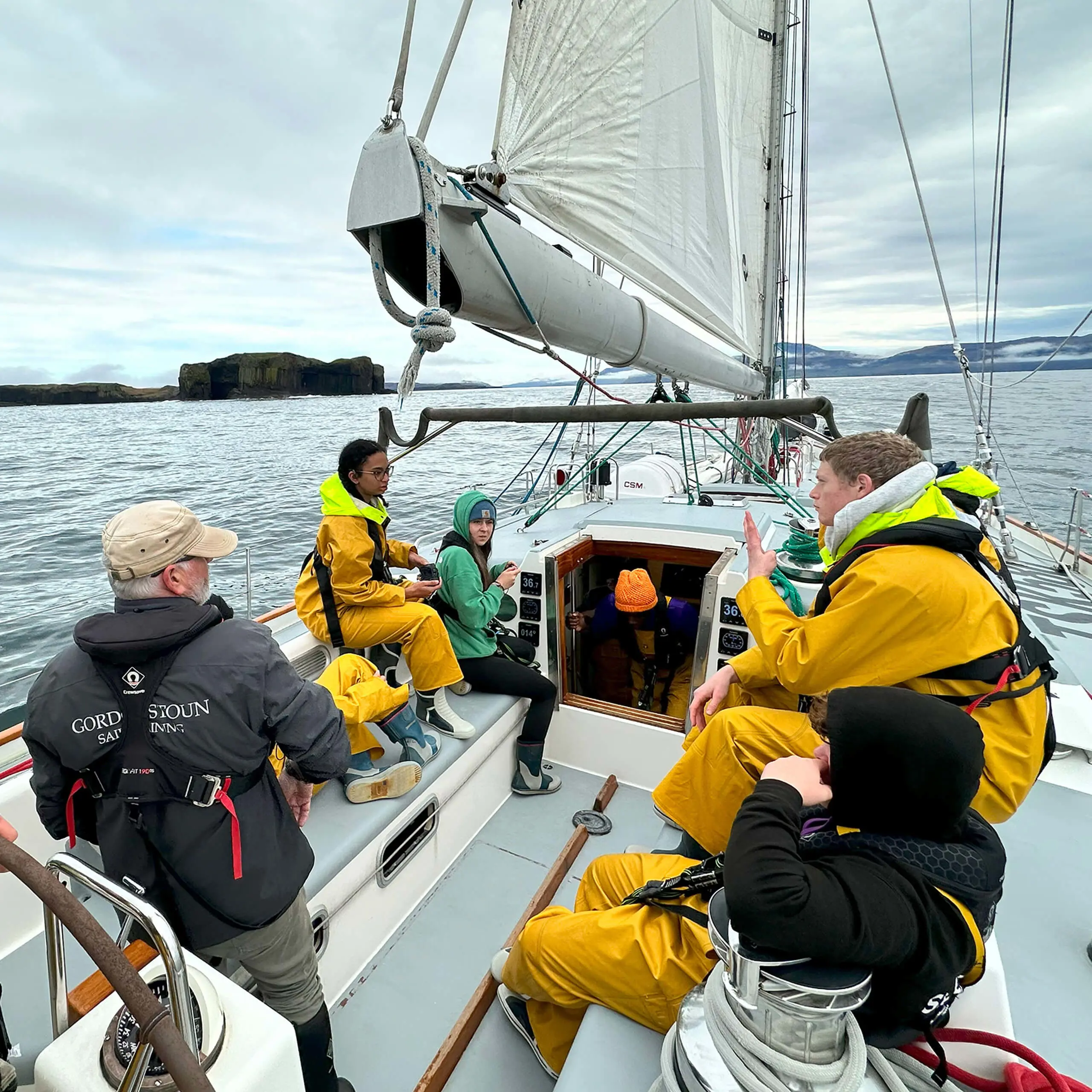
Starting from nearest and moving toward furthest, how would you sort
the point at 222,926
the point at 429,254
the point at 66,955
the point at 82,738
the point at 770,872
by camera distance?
the point at 770,872
the point at 82,738
the point at 222,926
the point at 429,254
the point at 66,955

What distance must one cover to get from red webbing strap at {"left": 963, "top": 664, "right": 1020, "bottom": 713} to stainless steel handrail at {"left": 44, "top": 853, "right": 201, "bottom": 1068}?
1.60 metres

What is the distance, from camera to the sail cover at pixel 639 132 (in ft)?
6.66

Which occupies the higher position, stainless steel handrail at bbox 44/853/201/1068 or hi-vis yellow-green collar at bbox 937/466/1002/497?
hi-vis yellow-green collar at bbox 937/466/1002/497

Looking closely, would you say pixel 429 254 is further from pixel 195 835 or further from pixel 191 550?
pixel 195 835

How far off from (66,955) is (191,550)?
1.68 metres

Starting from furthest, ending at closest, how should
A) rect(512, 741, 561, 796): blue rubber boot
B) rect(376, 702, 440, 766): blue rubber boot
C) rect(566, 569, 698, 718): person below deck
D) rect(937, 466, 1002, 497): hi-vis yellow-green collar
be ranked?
rect(566, 569, 698, 718): person below deck, rect(512, 741, 561, 796): blue rubber boot, rect(376, 702, 440, 766): blue rubber boot, rect(937, 466, 1002, 497): hi-vis yellow-green collar

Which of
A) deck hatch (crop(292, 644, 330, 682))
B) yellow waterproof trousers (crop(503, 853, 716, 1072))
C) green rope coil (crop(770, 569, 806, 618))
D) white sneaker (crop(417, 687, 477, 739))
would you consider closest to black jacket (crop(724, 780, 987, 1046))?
yellow waterproof trousers (crop(503, 853, 716, 1072))

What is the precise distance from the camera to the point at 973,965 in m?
1.06

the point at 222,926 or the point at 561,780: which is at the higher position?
the point at 222,926

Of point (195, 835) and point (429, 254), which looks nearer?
point (195, 835)

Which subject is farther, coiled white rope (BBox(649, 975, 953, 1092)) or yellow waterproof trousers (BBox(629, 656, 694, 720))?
yellow waterproof trousers (BBox(629, 656, 694, 720))

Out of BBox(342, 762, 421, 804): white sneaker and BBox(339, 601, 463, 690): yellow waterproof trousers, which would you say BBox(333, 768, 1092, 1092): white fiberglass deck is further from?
BBox(339, 601, 463, 690): yellow waterproof trousers

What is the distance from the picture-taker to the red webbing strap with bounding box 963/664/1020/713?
4.56ft

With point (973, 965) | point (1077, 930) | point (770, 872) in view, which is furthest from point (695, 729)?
point (1077, 930)
